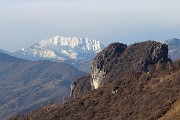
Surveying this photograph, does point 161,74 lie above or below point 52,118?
above

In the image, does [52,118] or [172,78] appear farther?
[52,118]

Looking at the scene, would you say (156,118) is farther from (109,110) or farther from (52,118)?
(52,118)

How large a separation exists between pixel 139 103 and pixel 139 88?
1644 cm

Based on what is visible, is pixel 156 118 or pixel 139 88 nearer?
pixel 156 118

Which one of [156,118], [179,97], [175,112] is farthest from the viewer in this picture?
[179,97]

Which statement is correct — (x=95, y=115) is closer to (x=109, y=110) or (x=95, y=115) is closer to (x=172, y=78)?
(x=109, y=110)

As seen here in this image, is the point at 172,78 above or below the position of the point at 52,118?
above

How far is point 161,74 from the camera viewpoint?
655 ft

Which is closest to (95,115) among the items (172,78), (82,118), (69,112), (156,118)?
(82,118)

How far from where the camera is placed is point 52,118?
19475cm

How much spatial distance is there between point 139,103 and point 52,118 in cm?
3606

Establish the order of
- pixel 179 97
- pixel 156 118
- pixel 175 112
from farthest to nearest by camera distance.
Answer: pixel 179 97 → pixel 156 118 → pixel 175 112

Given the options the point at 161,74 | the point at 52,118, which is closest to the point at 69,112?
the point at 52,118

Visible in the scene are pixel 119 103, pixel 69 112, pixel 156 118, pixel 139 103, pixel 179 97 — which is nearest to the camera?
pixel 156 118
